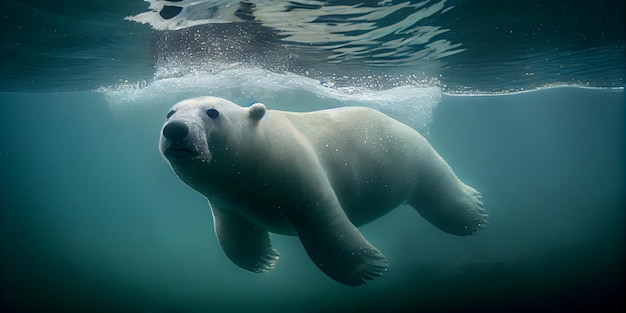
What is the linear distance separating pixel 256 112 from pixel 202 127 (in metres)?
0.77

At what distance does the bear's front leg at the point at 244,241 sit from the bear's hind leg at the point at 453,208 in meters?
Answer: 2.23

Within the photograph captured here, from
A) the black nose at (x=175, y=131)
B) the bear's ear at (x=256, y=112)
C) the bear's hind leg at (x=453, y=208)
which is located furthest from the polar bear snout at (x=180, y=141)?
the bear's hind leg at (x=453, y=208)

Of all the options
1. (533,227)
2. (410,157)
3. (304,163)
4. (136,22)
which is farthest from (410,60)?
(533,227)

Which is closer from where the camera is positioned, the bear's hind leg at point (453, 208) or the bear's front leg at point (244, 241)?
the bear's front leg at point (244, 241)

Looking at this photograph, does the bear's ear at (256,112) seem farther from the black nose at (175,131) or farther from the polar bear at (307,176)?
the black nose at (175,131)

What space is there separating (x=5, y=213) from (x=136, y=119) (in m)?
17.3

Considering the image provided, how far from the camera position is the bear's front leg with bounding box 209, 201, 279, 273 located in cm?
488

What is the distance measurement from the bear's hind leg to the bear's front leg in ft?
7.33

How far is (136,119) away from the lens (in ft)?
104

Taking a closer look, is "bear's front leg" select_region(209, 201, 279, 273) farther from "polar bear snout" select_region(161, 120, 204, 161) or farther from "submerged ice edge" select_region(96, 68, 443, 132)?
"submerged ice edge" select_region(96, 68, 443, 132)

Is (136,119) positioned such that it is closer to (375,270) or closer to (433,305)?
(433,305)

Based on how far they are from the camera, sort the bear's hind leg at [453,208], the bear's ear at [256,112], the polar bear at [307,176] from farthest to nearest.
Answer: the bear's hind leg at [453,208] < the bear's ear at [256,112] < the polar bear at [307,176]

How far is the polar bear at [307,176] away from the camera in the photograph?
381 cm

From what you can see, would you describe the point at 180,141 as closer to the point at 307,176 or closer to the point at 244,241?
the point at 307,176
